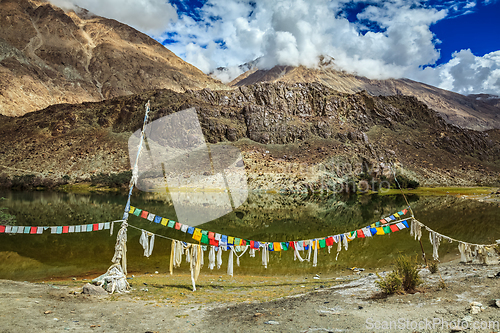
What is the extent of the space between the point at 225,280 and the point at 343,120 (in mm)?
126301

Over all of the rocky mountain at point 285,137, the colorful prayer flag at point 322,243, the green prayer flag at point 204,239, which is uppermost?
the rocky mountain at point 285,137

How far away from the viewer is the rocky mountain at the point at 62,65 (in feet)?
419

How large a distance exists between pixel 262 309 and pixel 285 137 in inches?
4217

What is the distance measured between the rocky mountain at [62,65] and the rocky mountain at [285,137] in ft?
88.7

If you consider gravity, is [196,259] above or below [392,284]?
above

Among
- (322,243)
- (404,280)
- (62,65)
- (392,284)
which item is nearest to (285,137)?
(322,243)

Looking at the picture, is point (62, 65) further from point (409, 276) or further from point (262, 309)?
point (409, 276)

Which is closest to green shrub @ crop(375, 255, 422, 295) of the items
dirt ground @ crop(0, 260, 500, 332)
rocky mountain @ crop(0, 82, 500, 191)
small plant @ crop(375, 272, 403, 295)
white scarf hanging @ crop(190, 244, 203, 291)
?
small plant @ crop(375, 272, 403, 295)

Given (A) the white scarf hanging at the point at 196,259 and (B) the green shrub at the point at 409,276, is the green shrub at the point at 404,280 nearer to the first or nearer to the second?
(B) the green shrub at the point at 409,276

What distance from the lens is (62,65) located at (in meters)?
152

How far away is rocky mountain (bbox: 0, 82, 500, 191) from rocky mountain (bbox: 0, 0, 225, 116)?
2704cm

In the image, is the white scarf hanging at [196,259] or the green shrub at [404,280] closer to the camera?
the green shrub at [404,280]

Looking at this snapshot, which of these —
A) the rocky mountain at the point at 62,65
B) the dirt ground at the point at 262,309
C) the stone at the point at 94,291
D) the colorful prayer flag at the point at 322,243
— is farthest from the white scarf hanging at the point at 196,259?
the rocky mountain at the point at 62,65

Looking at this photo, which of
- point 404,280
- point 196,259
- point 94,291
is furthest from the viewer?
point 196,259
